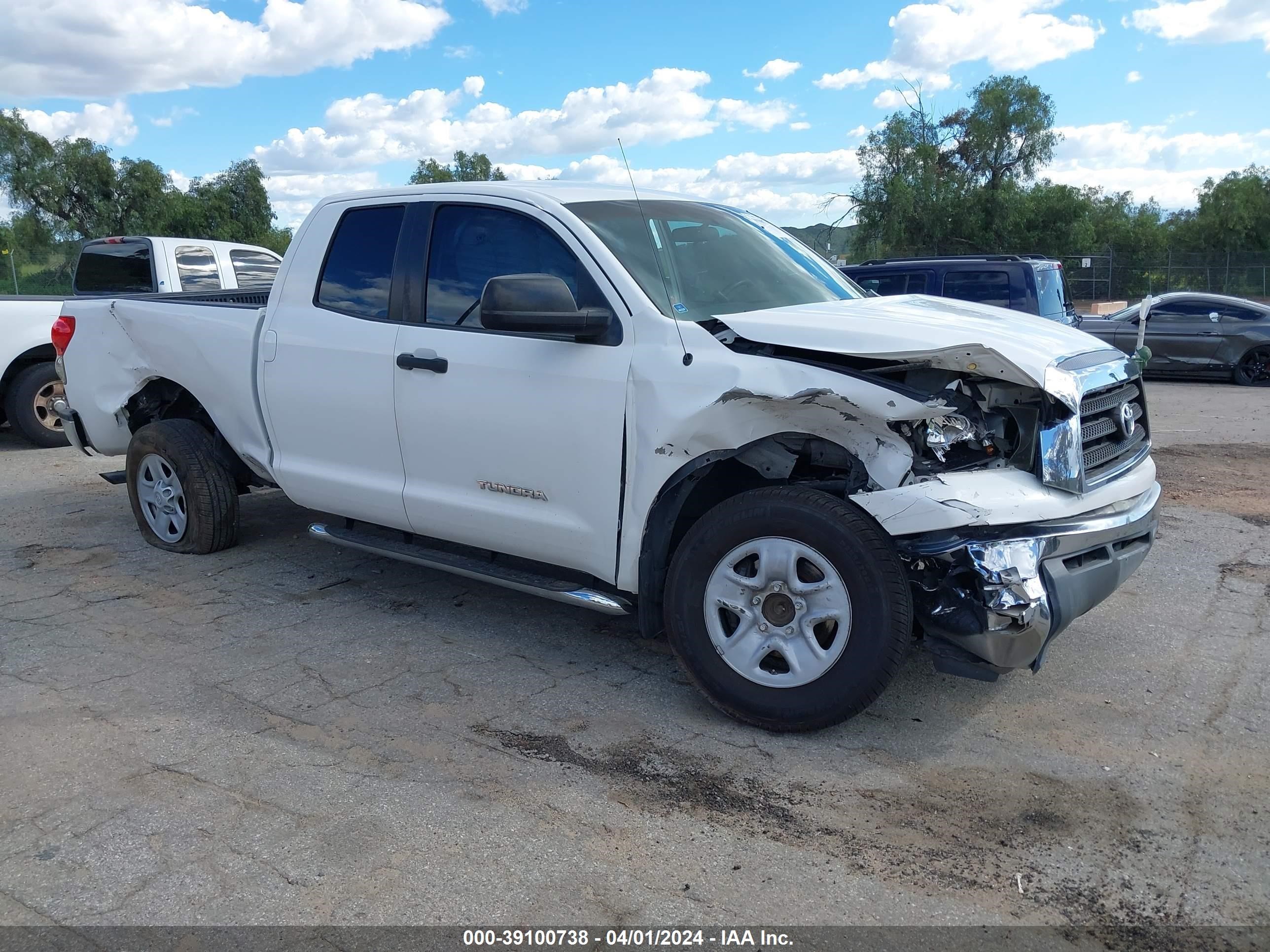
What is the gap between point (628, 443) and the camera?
13.3ft

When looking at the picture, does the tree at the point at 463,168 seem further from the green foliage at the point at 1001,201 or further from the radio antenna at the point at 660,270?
the radio antenna at the point at 660,270

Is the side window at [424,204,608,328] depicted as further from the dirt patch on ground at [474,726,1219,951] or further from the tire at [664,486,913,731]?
the dirt patch on ground at [474,726,1219,951]

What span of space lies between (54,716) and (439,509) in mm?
1699

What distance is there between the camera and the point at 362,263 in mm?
5082

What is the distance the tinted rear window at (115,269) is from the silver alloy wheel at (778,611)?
8787 millimetres

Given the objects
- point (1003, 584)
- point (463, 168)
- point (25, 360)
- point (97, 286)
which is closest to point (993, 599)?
point (1003, 584)

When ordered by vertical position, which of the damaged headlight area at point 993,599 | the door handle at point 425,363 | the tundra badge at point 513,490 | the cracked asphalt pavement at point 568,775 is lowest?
the cracked asphalt pavement at point 568,775

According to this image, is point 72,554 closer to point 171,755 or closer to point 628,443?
point 171,755

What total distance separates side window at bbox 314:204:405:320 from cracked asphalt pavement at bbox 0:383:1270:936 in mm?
1524

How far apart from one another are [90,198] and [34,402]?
3116 centimetres

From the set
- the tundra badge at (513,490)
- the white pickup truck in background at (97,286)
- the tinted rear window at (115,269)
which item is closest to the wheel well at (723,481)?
the tundra badge at (513,490)

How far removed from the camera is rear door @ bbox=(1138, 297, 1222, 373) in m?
15.4

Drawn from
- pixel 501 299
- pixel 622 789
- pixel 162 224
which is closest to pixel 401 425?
→ pixel 501 299

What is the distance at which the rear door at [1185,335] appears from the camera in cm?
1539
